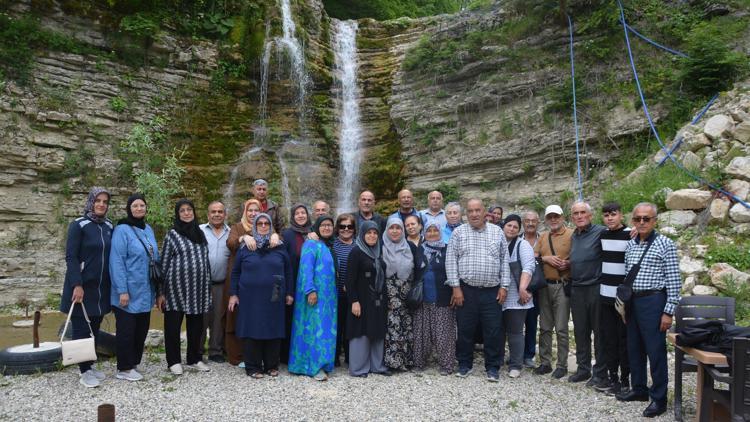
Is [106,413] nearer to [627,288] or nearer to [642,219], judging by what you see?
[627,288]

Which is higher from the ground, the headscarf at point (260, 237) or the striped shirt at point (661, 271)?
the headscarf at point (260, 237)

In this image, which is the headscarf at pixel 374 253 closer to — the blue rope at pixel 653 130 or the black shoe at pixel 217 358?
the black shoe at pixel 217 358

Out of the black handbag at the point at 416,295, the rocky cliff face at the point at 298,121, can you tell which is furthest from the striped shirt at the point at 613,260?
the rocky cliff face at the point at 298,121

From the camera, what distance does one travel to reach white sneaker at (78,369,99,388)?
4.79m

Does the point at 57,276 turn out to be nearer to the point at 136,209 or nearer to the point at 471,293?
the point at 136,209

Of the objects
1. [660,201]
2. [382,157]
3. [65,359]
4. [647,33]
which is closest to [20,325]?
[65,359]

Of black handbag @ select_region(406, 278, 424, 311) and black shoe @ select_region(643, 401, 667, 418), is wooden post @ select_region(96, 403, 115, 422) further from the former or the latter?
black shoe @ select_region(643, 401, 667, 418)

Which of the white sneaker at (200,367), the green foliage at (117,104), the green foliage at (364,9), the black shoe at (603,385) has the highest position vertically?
the green foliage at (364,9)

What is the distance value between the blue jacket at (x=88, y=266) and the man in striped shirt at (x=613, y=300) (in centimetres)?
489

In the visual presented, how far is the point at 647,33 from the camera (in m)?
11.9

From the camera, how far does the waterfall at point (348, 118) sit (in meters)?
14.1

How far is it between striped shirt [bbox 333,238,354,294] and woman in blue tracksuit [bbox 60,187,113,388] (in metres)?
2.34

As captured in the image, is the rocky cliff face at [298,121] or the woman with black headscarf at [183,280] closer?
the woman with black headscarf at [183,280]

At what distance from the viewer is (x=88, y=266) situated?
4836 mm
